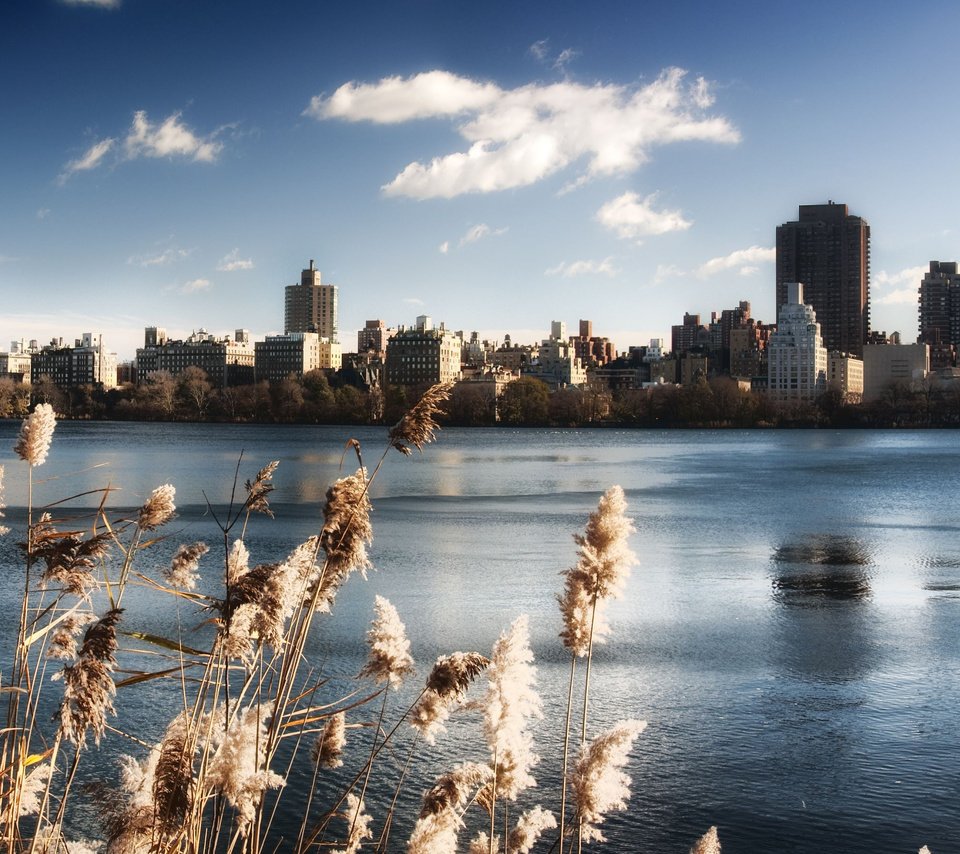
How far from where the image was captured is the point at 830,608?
1822 cm

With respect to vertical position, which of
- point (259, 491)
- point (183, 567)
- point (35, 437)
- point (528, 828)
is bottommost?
point (528, 828)

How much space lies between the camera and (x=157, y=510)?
14.0 feet

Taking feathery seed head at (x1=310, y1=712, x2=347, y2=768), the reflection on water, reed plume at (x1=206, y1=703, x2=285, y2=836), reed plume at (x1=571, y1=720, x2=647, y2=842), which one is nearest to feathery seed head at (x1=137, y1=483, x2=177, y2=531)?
reed plume at (x1=206, y1=703, x2=285, y2=836)

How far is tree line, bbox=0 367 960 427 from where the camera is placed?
6078 inches

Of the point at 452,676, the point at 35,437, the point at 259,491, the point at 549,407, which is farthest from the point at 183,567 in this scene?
the point at 549,407

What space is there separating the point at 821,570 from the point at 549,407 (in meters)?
138

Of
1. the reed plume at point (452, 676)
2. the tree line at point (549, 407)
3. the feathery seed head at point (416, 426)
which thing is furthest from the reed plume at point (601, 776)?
the tree line at point (549, 407)

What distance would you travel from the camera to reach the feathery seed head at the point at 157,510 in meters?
4.27

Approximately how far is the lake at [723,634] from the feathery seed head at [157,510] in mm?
952

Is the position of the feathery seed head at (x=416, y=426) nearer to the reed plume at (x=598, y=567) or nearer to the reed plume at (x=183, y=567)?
the reed plume at (x=598, y=567)

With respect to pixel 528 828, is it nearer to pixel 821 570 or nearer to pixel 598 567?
pixel 598 567

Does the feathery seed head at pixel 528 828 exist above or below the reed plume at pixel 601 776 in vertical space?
below

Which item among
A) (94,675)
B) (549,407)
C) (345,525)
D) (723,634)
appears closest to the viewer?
(94,675)

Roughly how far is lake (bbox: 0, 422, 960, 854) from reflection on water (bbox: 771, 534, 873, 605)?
0.10 m
